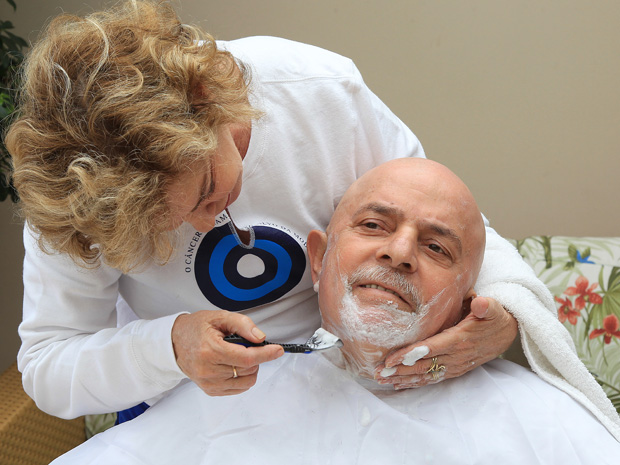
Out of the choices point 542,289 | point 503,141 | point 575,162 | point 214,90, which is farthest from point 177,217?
point 575,162

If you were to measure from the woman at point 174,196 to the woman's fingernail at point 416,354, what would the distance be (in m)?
0.01

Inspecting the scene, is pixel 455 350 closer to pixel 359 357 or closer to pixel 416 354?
pixel 416 354

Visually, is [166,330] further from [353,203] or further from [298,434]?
[353,203]

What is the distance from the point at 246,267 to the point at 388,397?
1.32 ft

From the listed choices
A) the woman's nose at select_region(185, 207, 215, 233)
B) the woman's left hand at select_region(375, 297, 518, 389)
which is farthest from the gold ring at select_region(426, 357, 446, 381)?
the woman's nose at select_region(185, 207, 215, 233)

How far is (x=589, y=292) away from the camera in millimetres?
1857

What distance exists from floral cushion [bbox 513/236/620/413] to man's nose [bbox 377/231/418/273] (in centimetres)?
88

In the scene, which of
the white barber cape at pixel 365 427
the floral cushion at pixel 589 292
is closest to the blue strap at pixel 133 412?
the white barber cape at pixel 365 427

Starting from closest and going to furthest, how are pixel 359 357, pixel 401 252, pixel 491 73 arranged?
1. pixel 401 252
2. pixel 359 357
3. pixel 491 73

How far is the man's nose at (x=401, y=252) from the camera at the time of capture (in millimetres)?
1171

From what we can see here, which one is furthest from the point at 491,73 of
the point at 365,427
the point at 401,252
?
the point at 365,427

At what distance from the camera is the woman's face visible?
37.6 inches

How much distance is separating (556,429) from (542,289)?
0.29 metres

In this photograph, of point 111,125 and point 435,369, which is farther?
point 435,369
